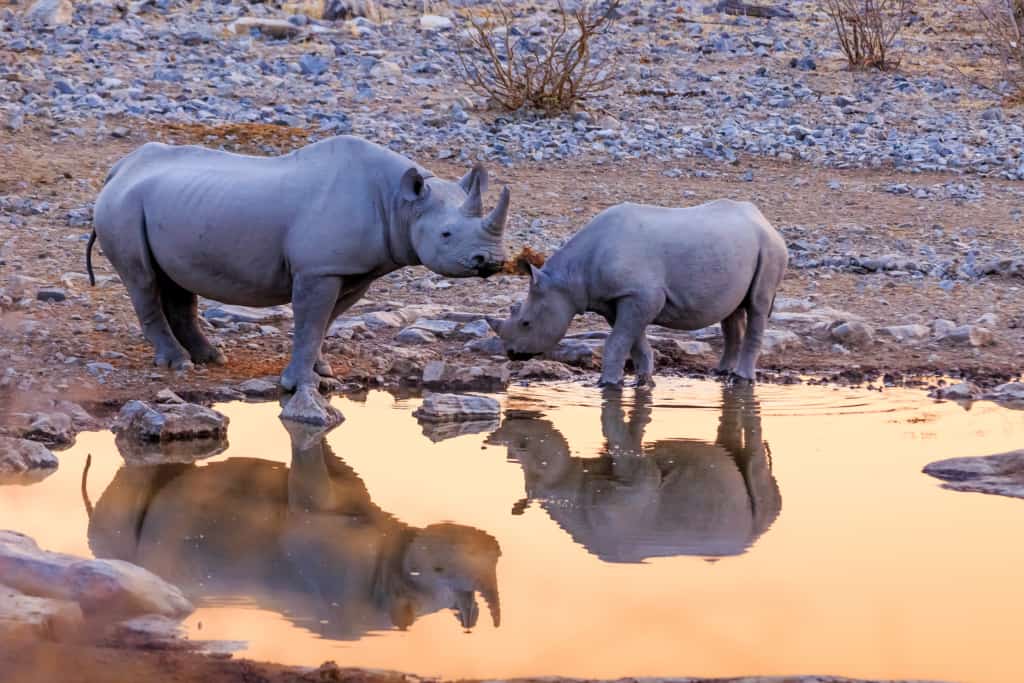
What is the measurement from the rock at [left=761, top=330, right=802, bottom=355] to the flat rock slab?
3.17 meters

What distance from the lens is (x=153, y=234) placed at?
343 inches

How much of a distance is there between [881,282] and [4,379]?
623cm

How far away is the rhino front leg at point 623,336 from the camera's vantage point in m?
9.07

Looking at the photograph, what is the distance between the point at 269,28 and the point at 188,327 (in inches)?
429

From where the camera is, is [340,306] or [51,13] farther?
[51,13]

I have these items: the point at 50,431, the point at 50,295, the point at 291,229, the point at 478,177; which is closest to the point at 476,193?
the point at 478,177

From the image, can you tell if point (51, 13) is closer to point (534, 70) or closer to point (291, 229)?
point (534, 70)

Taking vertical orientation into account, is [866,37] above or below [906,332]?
above

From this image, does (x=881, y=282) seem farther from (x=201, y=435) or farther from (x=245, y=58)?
(x=245, y=58)

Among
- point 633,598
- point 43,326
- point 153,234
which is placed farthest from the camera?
point 43,326

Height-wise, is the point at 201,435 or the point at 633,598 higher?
the point at 633,598

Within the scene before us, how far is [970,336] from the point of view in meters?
10.2

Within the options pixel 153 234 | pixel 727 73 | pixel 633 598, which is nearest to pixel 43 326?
pixel 153 234

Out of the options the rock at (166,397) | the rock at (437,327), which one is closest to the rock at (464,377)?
the rock at (437,327)
